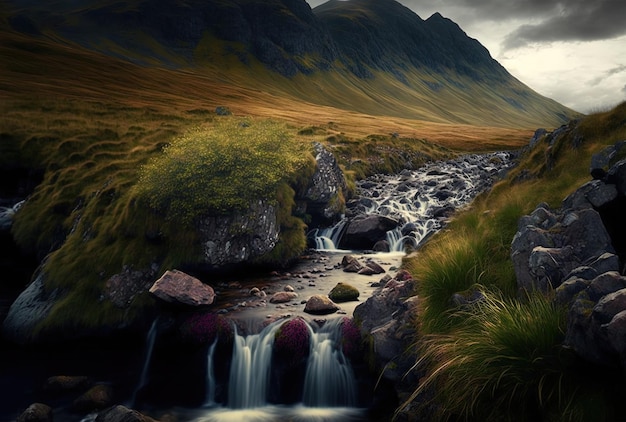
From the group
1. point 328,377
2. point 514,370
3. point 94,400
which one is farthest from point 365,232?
point 514,370

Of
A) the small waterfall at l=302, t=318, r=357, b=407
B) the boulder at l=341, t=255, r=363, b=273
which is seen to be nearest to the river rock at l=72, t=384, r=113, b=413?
the small waterfall at l=302, t=318, r=357, b=407

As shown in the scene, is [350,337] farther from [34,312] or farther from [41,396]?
[34,312]

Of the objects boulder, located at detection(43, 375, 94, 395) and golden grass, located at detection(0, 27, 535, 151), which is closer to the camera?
boulder, located at detection(43, 375, 94, 395)

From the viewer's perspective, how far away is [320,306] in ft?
47.4

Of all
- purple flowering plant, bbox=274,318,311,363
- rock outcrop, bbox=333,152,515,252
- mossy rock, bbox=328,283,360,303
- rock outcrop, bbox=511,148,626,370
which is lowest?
purple flowering plant, bbox=274,318,311,363

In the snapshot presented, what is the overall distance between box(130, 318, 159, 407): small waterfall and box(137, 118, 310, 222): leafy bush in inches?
210

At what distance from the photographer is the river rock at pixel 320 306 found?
566 inches

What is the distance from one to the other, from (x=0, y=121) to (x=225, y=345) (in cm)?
3910

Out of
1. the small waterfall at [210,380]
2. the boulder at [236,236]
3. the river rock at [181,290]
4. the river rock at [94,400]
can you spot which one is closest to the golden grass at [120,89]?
the boulder at [236,236]

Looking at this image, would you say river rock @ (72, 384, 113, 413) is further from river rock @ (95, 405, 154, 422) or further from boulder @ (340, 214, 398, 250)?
boulder @ (340, 214, 398, 250)

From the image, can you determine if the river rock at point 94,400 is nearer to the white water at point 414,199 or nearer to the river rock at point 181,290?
the river rock at point 181,290

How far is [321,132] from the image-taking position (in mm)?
56188

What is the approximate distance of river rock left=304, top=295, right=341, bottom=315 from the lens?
47.2 ft

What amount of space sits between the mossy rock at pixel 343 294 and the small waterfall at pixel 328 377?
268 centimetres
